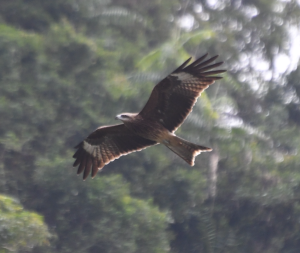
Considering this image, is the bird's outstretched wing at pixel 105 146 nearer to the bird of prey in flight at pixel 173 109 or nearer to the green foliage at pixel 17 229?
the bird of prey in flight at pixel 173 109

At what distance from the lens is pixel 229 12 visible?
16703 mm

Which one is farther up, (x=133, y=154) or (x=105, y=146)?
(x=133, y=154)

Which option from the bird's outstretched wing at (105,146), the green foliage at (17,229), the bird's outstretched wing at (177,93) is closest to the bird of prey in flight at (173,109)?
the bird's outstretched wing at (177,93)

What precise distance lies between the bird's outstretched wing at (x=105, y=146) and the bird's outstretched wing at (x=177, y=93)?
50cm

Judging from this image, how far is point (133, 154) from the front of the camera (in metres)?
12.6

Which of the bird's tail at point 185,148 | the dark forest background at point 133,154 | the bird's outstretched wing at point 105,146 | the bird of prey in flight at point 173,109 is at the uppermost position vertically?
the dark forest background at point 133,154

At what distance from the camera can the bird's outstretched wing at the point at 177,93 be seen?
6.34 m

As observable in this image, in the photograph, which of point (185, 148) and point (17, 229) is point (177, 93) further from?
point (17, 229)

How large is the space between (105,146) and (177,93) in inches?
50.2

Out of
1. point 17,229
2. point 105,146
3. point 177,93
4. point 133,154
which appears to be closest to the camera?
point 177,93

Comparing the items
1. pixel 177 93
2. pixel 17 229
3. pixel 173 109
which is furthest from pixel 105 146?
pixel 17 229

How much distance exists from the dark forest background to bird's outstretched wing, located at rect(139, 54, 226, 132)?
4.57m

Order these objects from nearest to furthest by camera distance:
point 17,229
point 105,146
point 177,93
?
point 177,93 → point 105,146 → point 17,229

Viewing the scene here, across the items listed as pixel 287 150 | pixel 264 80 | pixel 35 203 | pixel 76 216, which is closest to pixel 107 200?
pixel 76 216
